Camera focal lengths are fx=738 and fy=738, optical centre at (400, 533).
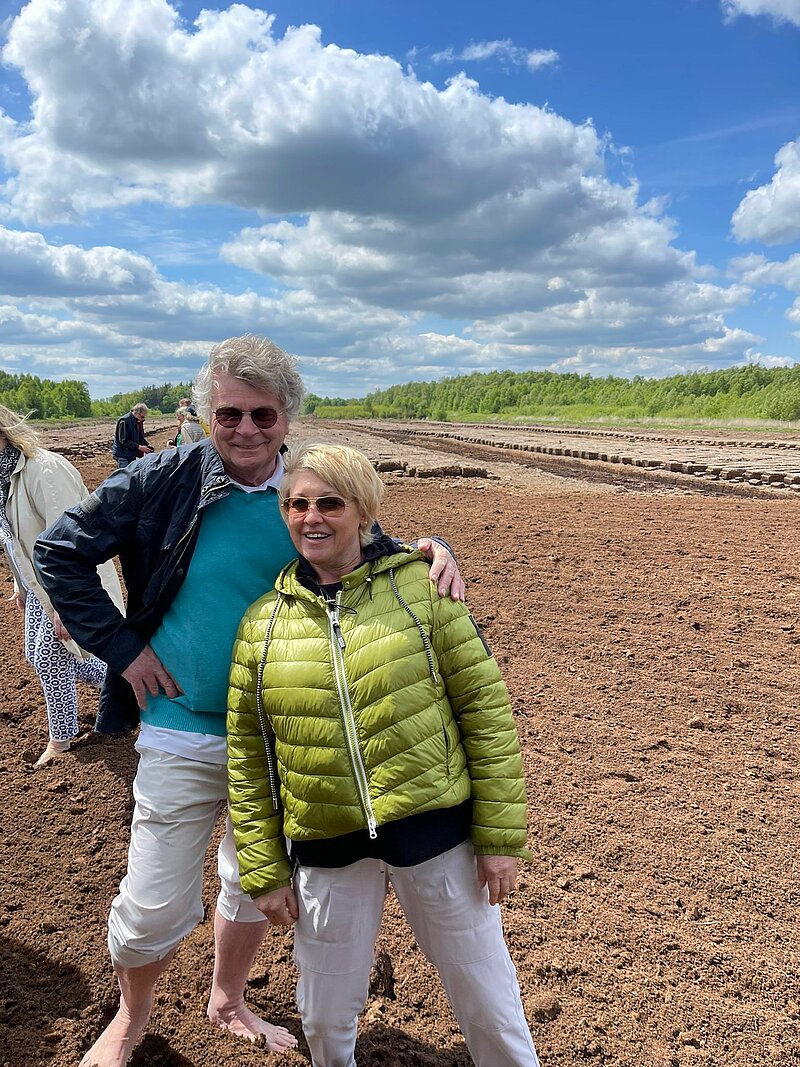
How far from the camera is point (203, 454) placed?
2139 millimetres

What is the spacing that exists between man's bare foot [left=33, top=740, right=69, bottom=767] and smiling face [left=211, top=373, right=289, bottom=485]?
320 cm

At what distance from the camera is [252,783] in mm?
1930

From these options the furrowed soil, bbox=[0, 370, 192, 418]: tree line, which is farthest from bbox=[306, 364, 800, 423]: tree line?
bbox=[0, 370, 192, 418]: tree line

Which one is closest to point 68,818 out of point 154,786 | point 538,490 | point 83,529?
point 154,786

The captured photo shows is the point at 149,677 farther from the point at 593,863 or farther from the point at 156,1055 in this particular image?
the point at 593,863

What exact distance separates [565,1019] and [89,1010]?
1.74 m

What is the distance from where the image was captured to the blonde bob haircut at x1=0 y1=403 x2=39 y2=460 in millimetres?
3837

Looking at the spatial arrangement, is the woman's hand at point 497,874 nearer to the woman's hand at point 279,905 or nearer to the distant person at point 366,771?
the distant person at point 366,771

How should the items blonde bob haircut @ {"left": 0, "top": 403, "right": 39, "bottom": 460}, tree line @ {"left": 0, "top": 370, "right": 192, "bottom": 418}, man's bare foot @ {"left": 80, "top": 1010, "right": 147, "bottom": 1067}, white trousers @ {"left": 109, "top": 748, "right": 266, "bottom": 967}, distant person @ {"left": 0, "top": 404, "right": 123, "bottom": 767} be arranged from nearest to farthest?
white trousers @ {"left": 109, "top": 748, "right": 266, "bottom": 967}
man's bare foot @ {"left": 80, "top": 1010, "right": 147, "bottom": 1067}
blonde bob haircut @ {"left": 0, "top": 403, "right": 39, "bottom": 460}
distant person @ {"left": 0, "top": 404, "right": 123, "bottom": 767}
tree line @ {"left": 0, "top": 370, "right": 192, "bottom": 418}

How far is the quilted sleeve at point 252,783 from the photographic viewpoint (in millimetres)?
1895

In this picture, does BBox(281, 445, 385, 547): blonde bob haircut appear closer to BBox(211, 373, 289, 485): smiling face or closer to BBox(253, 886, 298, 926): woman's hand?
BBox(211, 373, 289, 485): smiling face

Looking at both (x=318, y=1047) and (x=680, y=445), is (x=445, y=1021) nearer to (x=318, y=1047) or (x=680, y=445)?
(x=318, y=1047)

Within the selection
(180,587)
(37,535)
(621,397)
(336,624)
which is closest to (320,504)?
(336,624)

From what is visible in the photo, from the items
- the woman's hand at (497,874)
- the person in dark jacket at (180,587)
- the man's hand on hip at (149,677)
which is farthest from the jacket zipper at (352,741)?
the man's hand on hip at (149,677)
